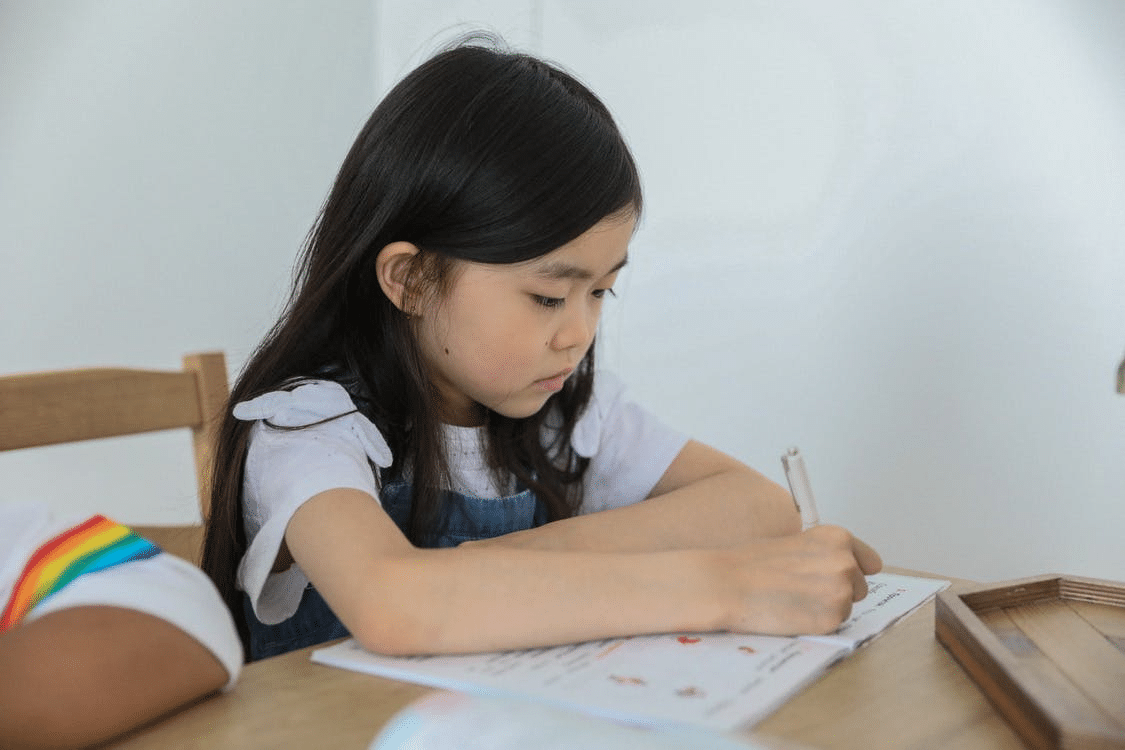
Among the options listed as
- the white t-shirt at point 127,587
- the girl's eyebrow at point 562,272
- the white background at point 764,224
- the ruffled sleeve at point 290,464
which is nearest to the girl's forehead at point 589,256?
the girl's eyebrow at point 562,272

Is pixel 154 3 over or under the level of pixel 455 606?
over

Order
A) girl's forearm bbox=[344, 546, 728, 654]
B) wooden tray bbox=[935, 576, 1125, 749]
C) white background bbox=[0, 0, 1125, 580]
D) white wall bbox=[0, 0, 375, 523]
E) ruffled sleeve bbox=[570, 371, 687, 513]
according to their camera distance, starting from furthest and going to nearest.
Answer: white wall bbox=[0, 0, 375, 523] → white background bbox=[0, 0, 1125, 580] → ruffled sleeve bbox=[570, 371, 687, 513] → girl's forearm bbox=[344, 546, 728, 654] → wooden tray bbox=[935, 576, 1125, 749]

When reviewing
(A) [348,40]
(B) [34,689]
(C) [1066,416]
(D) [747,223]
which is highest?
(A) [348,40]

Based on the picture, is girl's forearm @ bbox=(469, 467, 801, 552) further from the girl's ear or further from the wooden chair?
the wooden chair

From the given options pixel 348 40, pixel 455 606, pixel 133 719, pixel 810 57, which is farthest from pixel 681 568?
pixel 348 40

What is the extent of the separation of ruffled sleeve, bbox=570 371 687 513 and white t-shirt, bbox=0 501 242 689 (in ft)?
1.72

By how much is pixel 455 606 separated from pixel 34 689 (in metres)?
0.19

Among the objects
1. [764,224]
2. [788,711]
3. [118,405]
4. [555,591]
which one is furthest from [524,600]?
[764,224]

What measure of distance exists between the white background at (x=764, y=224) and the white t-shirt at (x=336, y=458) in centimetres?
63

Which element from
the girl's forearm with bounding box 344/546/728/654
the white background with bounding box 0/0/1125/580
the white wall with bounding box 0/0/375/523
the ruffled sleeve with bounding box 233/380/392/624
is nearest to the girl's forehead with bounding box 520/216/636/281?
the ruffled sleeve with bounding box 233/380/392/624

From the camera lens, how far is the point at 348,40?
7.26 feet

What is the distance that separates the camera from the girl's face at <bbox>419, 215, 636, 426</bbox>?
79cm

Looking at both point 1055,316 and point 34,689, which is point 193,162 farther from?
point 34,689

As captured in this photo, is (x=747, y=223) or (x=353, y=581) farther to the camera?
(x=747, y=223)
